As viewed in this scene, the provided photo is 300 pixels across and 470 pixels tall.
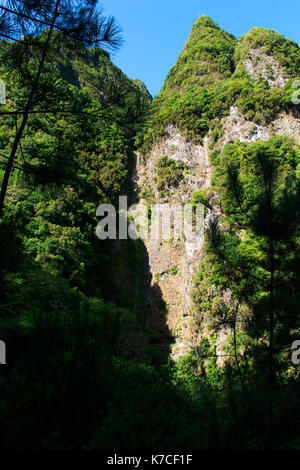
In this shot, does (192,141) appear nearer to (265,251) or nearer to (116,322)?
(116,322)

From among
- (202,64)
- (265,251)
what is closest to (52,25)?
(265,251)

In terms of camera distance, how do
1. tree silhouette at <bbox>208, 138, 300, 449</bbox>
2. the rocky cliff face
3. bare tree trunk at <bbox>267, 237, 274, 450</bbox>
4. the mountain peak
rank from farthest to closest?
the mountain peak < the rocky cliff face < tree silhouette at <bbox>208, 138, 300, 449</bbox> < bare tree trunk at <bbox>267, 237, 274, 450</bbox>

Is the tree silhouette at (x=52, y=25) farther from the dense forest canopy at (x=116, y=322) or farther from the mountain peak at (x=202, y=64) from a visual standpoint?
the mountain peak at (x=202, y=64)

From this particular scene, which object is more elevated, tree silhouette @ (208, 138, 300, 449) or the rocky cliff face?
the rocky cliff face

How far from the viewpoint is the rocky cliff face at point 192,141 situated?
51.0 ft

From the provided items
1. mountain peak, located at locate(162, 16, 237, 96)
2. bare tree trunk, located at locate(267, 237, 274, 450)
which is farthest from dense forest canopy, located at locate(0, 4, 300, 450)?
mountain peak, located at locate(162, 16, 237, 96)

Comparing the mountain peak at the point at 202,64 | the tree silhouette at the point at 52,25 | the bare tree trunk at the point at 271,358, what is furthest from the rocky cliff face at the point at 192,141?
the tree silhouette at the point at 52,25

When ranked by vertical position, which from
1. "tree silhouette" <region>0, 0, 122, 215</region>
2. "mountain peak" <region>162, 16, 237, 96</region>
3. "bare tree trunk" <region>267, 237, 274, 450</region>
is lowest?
"bare tree trunk" <region>267, 237, 274, 450</region>

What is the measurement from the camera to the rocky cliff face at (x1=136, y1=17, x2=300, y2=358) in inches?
612

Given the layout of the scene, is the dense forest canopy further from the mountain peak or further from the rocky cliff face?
the mountain peak

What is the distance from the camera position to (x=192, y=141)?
2044cm

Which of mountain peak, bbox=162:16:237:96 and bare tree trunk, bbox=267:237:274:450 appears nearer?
bare tree trunk, bbox=267:237:274:450
